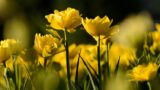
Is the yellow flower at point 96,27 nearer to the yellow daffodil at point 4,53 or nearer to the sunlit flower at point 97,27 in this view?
the sunlit flower at point 97,27

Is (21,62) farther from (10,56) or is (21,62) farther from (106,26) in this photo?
(106,26)

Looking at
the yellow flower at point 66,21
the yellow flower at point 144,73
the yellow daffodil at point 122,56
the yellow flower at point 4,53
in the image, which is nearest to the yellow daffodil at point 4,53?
the yellow flower at point 4,53

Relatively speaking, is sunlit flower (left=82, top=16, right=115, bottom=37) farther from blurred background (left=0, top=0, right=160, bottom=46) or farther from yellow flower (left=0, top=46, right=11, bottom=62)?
blurred background (left=0, top=0, right=160, bottom=46)

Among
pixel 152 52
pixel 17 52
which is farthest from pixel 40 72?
pixel 152 52

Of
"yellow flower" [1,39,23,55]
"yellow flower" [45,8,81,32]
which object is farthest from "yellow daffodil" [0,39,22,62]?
"yellow flower" [45,8,81,32]

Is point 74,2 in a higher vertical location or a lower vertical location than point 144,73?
higher

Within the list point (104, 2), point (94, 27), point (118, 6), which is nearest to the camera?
point (94, 27)
